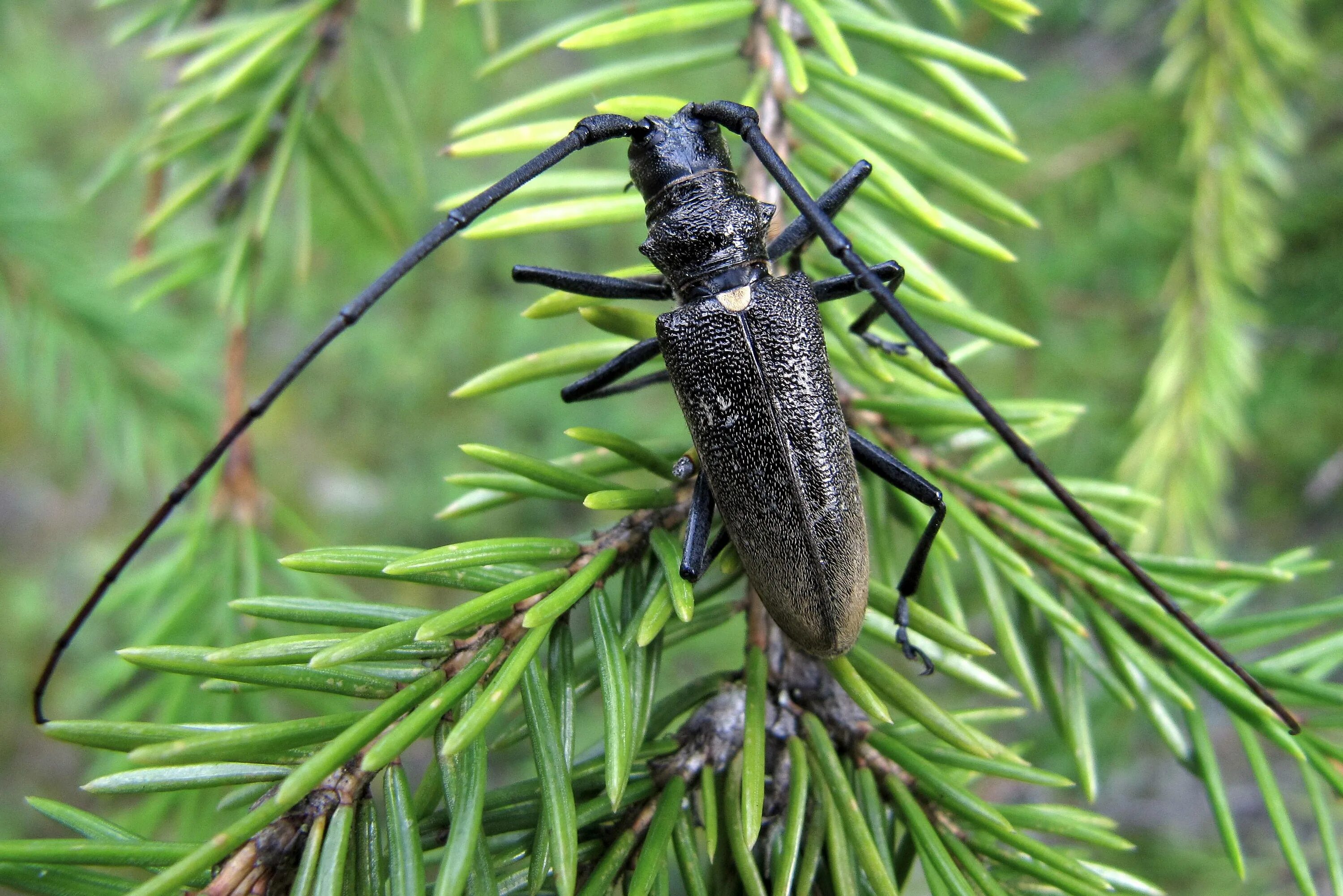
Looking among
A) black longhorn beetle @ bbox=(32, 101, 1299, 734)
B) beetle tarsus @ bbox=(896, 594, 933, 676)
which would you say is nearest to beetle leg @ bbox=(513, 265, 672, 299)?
black longhorn beetle @ bbox=(32, 101, 1299, 734)

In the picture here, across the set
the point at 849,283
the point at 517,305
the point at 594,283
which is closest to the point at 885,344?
the point at 849,283

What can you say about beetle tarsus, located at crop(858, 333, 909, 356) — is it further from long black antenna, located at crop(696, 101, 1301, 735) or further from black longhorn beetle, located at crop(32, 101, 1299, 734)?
long black antenna, located at crop(696, 101, 1301, 735)

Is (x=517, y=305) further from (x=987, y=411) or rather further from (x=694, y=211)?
(x=987, y=411)

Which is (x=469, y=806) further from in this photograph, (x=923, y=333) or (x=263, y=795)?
(x=923, y=333)

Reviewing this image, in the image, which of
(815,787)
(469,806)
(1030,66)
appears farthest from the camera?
(1030,66)

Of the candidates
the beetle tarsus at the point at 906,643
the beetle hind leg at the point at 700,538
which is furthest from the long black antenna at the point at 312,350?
the beetle tarsus at the point at 906,643

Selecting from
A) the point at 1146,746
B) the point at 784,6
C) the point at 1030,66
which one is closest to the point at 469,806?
the point at 784,6
